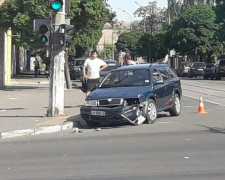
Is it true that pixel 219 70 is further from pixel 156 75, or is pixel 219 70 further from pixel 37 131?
pixel 37 131

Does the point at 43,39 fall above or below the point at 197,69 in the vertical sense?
above

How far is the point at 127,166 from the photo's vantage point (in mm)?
9000

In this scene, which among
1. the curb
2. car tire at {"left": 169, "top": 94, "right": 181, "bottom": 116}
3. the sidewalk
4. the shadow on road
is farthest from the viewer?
car tire at {"left": 169, "top": 94, "right": 181, "bottom": 116}

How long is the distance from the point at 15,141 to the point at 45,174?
431 cm

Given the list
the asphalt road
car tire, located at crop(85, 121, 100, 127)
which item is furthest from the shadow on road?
car tire, located at crop(85, 121, 100, 127)

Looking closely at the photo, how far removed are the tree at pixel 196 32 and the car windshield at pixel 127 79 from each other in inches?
2108

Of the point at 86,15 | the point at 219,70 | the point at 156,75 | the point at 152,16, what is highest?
the point at 152,16

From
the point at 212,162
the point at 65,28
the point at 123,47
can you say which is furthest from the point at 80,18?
the point at 123,47

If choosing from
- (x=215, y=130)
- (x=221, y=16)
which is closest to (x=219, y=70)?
(x=221, y=16)

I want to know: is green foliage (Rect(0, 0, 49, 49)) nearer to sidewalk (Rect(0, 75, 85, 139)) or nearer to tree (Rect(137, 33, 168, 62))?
sidewalk (Rect(0, 75, 85, 139))

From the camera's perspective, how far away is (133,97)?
14414 mm

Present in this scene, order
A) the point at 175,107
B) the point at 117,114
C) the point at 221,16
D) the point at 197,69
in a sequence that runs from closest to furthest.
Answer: the point at 117,114
the point at 175,107
the point at 221,16
the point at 197,69

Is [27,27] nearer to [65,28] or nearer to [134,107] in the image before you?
[65,28]

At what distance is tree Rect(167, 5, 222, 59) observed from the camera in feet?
225
